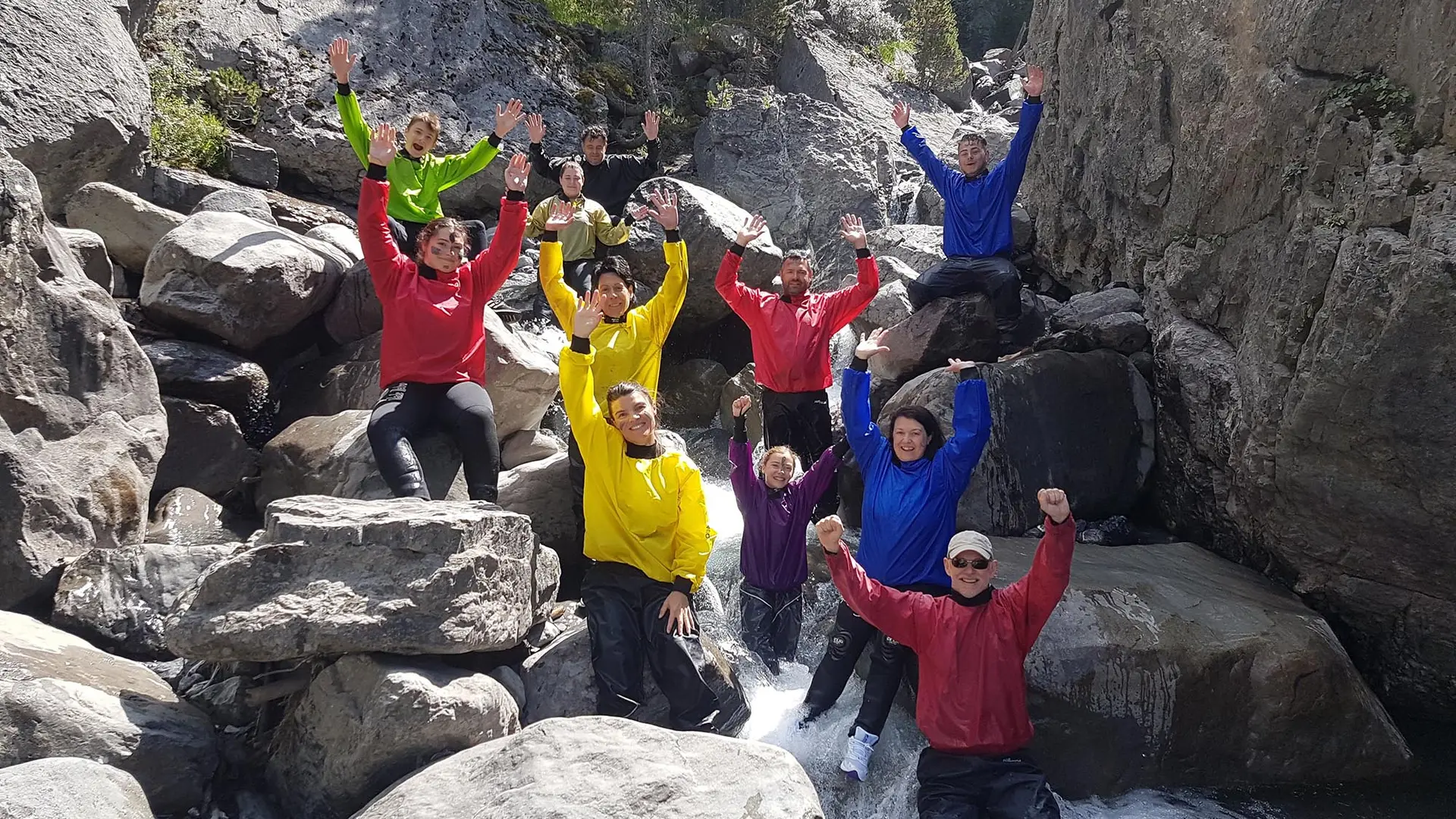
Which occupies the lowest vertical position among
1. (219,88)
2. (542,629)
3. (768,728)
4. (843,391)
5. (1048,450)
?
(768,728)

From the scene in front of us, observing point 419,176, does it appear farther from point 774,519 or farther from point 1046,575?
point 1046,575

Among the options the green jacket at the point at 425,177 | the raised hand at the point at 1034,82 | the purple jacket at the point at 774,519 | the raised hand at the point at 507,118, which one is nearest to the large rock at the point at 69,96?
the green jacket at the point at 425,177

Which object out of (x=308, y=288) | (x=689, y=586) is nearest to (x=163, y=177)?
(x=308, y=288)

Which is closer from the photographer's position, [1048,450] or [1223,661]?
[1223,661]

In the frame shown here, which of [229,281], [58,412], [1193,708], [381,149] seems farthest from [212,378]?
[1193,708]

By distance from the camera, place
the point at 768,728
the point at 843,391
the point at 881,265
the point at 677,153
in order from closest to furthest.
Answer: the point at 768,728
the point at 843,391
the point at 881,265
the point at 677,153

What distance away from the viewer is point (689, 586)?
17.9 feet

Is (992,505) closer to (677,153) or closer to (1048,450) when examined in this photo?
(1048,450)

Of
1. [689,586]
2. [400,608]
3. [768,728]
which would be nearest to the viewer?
[400,608]

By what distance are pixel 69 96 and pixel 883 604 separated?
932 cm

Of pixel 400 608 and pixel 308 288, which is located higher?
pixel 308 288

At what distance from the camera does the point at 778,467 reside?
6320 millimetres

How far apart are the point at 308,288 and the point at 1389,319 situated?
8577mm

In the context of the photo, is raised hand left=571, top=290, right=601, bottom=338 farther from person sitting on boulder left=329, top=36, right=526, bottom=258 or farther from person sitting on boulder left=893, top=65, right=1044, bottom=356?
person sitting on boulder left=893, top=65, right=1044, bottom=356
